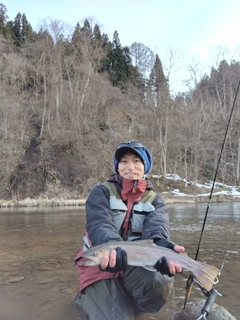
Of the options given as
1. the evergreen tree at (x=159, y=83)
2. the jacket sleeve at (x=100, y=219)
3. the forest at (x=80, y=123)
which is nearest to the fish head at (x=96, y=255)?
the jacket sleeve at (x=100, y=219)

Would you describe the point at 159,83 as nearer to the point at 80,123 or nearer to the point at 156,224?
the point at 80,123

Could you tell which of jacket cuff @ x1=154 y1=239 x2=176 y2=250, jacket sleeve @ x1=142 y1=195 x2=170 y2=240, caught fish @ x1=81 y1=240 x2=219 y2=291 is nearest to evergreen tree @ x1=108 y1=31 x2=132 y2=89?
jacket sleeve @ x1=142 y1=195 x2=170 y2=240

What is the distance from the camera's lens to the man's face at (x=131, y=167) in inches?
137

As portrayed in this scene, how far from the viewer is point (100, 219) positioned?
3.21m

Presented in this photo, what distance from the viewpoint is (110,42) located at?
63.0 meters

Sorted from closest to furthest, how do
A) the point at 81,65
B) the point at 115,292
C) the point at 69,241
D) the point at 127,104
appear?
the point at 115,292 → the point at 69,241 → the point at 81,65 → the point at 127,104

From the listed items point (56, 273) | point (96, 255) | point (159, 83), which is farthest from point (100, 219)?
point (159, 83)

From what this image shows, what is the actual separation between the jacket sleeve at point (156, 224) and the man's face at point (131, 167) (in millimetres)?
362

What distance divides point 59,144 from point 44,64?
1270 centimetres

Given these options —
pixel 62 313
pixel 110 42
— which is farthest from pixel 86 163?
pixel 110 42

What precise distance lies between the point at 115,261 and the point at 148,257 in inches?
12.0

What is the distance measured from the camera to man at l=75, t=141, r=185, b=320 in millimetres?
2996

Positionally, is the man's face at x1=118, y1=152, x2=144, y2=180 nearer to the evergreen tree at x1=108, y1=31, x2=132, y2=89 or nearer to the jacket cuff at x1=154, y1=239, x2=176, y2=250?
the jacket cuff at x1=154, y1=239, x2=176, y2=250

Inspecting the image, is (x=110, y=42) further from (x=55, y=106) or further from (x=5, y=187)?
(x=5, y=187)
